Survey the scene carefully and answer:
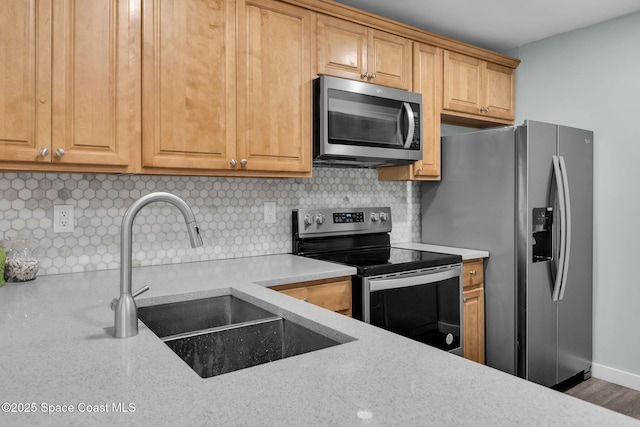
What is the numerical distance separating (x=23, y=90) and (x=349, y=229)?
185 centimetres

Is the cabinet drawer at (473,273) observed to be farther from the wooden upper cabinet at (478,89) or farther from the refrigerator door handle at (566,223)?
the wooden upper cabinet at (478,89)

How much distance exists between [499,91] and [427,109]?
0.82 m

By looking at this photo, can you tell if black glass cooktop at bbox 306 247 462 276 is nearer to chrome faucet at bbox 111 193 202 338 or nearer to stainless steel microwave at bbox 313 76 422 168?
stainless steel microwave at bbox 313 76 422 168

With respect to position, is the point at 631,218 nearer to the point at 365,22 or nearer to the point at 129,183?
the point at 365,22

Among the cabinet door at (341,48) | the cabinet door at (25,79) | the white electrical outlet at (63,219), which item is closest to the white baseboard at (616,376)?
the cabinet door at (341,48)

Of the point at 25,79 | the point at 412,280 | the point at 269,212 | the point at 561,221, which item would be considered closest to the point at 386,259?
the point at 412,280

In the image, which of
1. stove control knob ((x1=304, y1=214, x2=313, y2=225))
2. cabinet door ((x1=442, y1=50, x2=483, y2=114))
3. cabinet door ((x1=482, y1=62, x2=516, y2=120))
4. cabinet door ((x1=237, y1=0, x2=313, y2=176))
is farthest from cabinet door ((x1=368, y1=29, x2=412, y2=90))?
stove control knob ((x1=304, y1=214, x2=313, y2=225))

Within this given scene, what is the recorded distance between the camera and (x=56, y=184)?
2.03 m

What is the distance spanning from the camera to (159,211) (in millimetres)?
2303

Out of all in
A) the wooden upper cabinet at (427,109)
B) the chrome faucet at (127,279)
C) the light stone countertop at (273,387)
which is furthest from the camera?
the wooden upper cabinet at (427,109)

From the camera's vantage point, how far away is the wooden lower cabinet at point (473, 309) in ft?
9.12

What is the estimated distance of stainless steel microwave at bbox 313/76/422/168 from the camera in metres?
2.44

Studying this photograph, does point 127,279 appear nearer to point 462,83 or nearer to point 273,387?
point 273,387

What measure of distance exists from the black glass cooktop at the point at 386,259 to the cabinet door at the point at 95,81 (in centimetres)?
120
